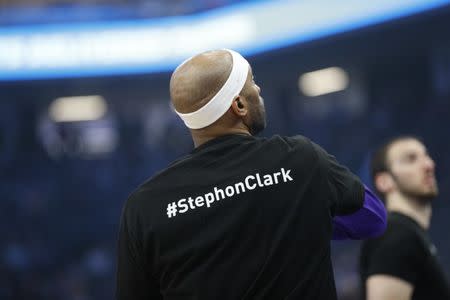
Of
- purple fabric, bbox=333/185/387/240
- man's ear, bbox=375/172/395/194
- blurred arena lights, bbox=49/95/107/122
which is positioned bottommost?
blurred arena lights, bbox=49/95/107/122

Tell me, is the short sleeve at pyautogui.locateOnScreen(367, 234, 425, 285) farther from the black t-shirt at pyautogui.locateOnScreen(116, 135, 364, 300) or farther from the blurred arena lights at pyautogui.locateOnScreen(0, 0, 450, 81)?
the blurred arena lights at pyautogui.locateOnScreen(0, 0, 450, 81)

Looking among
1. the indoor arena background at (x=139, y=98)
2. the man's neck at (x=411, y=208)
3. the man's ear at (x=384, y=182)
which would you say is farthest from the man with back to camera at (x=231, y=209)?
the indoor arena background at (x=139, y=98)

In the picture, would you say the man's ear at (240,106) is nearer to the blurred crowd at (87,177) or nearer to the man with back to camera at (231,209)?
the man with back to camera at (231,209)

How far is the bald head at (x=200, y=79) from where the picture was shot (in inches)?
75.0

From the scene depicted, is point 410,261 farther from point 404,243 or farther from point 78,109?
point 78,109

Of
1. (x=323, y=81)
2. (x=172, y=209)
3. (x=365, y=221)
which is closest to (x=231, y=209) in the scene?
(x=172, y=209)

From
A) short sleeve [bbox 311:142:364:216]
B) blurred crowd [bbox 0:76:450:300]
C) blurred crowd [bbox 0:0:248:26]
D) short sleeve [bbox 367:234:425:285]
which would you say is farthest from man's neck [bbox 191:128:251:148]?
blurred crowd [bbox 0:0:248:26]

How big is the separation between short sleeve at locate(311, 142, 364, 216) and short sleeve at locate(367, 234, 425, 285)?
1121mm

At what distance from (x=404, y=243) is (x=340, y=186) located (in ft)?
4.02

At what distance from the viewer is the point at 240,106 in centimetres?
195

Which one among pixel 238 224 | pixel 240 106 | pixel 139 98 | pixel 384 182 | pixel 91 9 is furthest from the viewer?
pixel 139 98

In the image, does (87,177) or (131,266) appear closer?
(131,266)

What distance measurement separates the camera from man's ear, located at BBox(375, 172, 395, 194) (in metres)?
3.43

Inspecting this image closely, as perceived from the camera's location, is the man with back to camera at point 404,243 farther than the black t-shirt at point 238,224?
Yes
